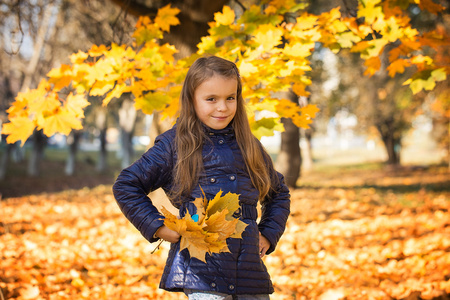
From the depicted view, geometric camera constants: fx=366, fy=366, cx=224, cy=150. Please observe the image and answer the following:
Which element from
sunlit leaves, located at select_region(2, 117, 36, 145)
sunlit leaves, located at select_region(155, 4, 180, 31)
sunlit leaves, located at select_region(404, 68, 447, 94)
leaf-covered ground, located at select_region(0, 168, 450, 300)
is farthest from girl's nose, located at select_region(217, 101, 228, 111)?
leaf-covered ground, located at select_region(0, 168, 450, 300)

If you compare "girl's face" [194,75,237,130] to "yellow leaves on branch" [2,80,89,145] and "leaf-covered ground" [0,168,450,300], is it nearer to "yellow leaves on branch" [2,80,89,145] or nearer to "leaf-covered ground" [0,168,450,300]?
"yellow leaves on branch" [2,80,89,145]

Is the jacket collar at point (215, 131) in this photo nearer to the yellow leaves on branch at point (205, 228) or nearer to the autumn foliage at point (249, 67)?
the yellow leaves on branch at point (205, 228)

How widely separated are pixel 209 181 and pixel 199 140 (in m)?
0.21

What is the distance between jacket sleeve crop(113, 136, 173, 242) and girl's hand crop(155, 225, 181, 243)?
0.8 inches

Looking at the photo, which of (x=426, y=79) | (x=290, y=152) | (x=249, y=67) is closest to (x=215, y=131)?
(x=249, y=67)

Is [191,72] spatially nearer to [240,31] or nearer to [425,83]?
[240,31]

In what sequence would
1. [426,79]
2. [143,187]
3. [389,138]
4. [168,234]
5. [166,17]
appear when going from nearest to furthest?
[168,234] → [143,187] → [426,79] → [166,17] → [389,138]

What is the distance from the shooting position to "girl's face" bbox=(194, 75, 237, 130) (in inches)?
68.8

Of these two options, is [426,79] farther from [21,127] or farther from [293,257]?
[21,127]

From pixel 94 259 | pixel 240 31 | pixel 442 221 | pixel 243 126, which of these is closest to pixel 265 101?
pixel 240 31

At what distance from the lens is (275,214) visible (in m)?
1.93

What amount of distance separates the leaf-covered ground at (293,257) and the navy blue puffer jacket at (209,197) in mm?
1510

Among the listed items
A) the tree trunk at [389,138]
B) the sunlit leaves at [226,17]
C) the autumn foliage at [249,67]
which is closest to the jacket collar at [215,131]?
the autumn foliage at [249,67]

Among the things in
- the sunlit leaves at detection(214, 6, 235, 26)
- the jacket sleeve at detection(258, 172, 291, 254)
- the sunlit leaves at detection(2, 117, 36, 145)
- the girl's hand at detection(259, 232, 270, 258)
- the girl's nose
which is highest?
the sunlit leaves at detection(214, 6, 235, 26)
